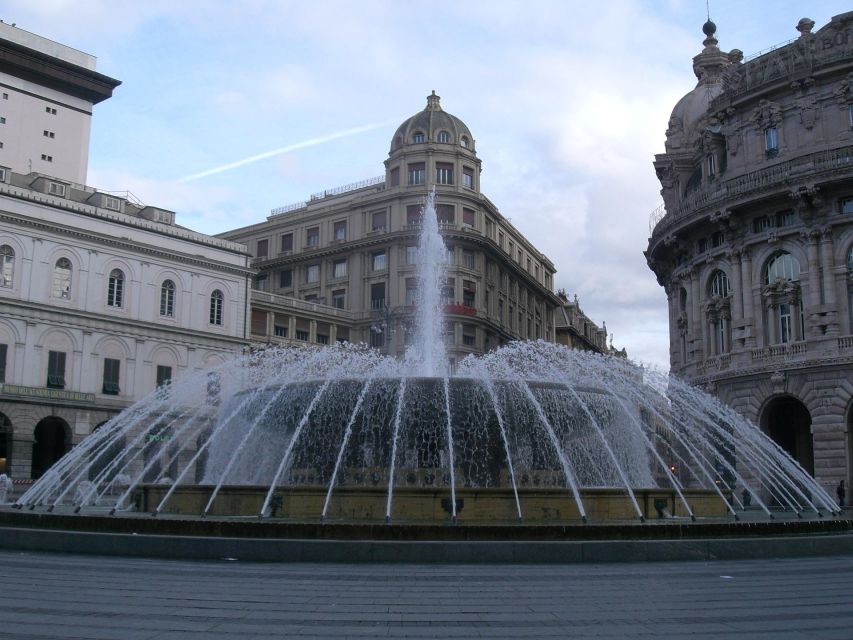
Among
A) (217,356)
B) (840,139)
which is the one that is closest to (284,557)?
(840,139)

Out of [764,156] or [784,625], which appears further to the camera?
[764,156]

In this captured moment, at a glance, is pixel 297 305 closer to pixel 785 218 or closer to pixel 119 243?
pixel 119 243

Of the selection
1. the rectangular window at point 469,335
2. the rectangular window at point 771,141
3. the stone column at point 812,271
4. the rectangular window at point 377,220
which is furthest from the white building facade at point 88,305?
the stone column at point 812,271

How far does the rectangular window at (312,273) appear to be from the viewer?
73206mm

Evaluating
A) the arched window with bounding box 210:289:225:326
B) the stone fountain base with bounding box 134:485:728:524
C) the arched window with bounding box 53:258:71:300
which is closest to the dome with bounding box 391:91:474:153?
the arched window with bounding box 210:289:225:326

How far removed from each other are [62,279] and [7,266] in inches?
120

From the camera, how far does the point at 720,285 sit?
44438mm

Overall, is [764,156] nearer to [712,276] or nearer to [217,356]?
[712,276]

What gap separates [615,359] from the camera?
2239 cm

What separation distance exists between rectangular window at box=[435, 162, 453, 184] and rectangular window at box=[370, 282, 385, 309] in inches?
357

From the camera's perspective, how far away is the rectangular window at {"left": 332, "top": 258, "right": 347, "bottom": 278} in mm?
71562

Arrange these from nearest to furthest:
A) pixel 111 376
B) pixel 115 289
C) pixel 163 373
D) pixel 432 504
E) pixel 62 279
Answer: pixel 432 504, pixel 62 279, pixel 111 376, pixel 115 289, pixel 163 373

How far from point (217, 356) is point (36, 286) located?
11920 mm

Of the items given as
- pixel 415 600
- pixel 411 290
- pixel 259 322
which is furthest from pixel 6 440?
pixel 415 600
